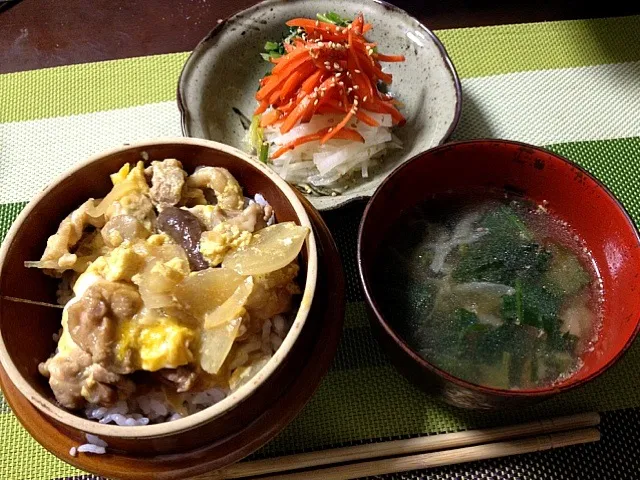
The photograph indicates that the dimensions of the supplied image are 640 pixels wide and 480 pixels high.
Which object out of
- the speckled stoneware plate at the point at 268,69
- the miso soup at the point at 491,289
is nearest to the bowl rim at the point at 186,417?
the miso soup at the point at 491,289

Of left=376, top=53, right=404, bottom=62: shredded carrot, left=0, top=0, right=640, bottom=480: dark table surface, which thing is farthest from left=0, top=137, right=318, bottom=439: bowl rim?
left=0, top=0, right=640, bottom=480: dark table surface

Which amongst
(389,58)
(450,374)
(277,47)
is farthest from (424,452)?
(277,47)

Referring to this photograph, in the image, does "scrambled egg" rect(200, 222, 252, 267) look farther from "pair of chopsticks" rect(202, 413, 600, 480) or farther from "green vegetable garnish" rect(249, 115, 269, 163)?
"green vegetable garnish" rect(249, 115, 269, 163)

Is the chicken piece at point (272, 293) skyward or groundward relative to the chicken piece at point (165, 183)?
groundward

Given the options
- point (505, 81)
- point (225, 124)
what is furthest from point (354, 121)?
point (505, 81)

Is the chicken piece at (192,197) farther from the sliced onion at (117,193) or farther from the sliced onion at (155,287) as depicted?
the sliced onion at (155,287)

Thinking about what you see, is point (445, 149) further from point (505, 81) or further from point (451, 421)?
point (505, 81)
